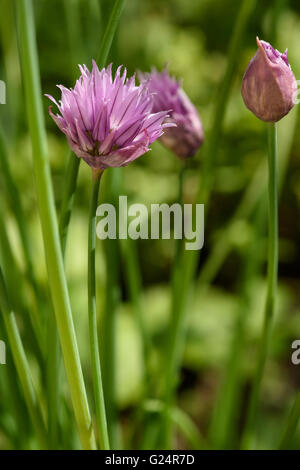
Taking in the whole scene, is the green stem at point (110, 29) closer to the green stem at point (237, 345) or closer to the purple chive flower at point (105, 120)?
the purple chive flower at point (105, 120)

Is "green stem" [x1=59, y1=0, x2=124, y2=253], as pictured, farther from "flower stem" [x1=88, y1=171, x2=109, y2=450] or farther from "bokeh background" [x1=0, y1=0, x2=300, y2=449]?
"bokeh background" [x1=0, y1=0, x2=300, y2=449]

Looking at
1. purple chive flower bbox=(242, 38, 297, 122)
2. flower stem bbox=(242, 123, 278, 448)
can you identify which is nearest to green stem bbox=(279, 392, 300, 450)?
flower stem bbox=(242, 123, 278, 448)

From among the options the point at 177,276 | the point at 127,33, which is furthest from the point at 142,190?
the point at 177,276

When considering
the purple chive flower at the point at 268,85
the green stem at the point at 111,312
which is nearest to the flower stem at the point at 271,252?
the purple chive flower at the point at 268,85

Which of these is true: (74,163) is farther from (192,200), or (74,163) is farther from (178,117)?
(192,200)

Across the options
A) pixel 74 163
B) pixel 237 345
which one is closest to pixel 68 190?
pixel 74 163

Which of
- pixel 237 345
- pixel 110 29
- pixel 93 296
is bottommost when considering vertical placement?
pixel 237 345
